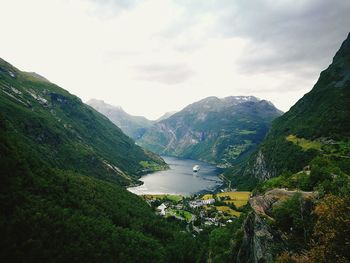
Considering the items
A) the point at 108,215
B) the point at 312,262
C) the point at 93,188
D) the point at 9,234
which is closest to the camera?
the point at 312,262

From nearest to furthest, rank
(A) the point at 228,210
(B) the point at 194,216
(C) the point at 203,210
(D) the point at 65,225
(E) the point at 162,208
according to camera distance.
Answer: (D) the point at 65,225 → (B) the point at 194,216 → (A) the point at 228,210 → (C) the point at 203,210 → (E) the point at 162,208

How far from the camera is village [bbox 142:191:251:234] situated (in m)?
143

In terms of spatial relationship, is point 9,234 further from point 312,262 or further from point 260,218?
point 312,262

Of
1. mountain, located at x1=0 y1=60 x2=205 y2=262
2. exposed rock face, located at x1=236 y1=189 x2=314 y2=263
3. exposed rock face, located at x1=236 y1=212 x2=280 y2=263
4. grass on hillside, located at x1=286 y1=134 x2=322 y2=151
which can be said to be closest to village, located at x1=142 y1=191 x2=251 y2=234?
mountain, located at x1=0 y1=60 x2=205 y2=262

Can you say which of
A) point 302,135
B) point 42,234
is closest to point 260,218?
point 42,234

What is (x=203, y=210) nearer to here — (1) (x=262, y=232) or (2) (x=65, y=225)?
(2) (x=65, y=225)

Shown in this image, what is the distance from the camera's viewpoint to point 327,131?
6407 inches

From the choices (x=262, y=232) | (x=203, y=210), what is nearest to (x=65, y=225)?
(x=262, y=232)

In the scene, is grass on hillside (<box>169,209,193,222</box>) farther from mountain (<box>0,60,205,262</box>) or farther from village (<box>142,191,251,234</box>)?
mountain (<box>0,60,205,262</box>)

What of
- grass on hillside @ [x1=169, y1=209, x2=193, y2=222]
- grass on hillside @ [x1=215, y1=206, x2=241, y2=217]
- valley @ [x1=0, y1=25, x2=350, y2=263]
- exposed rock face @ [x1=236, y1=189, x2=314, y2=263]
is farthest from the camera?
grass on hillside @ [x1=169, y1=209, x2=193, y2=222]

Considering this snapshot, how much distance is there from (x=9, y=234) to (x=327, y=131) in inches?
6779

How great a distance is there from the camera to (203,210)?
164 meters

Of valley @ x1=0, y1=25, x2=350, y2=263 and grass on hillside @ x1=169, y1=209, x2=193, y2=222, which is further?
grass on hillside @ x1=169, y1=209, x2=193, y2=222

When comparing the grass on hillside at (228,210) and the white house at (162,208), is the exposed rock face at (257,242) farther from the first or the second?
the white house at (162,208)
